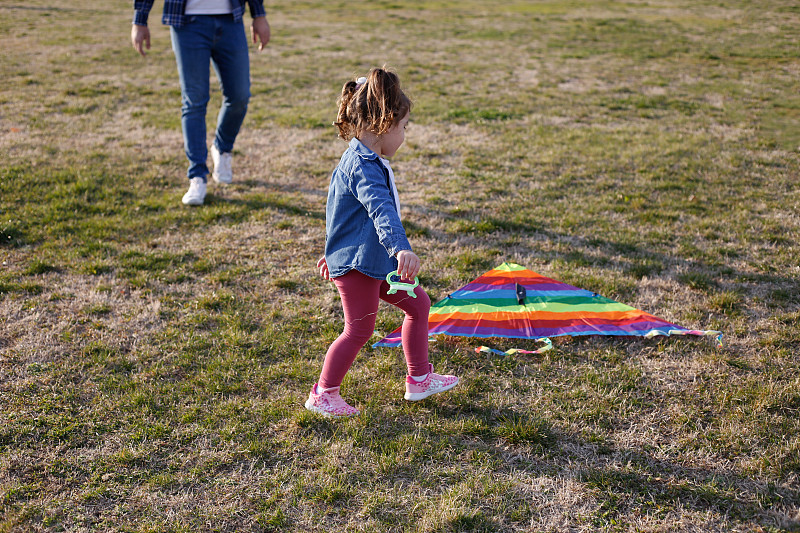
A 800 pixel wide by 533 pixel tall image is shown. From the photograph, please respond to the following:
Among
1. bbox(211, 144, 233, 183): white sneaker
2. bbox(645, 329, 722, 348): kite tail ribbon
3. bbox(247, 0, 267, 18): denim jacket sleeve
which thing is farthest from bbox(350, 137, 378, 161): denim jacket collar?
bbox(211, 144, 233, 183): white sneaker

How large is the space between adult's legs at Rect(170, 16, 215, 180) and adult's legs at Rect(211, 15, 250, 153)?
10 cm

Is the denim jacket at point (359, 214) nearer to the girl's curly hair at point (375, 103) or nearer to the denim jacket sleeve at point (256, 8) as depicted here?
the girl's curly hair at point (375, 103)

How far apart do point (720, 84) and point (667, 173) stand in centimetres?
476

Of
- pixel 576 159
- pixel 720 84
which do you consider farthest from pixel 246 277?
pixel 720 84

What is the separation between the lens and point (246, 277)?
4.46 meters

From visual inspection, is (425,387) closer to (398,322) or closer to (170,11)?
(398,322)

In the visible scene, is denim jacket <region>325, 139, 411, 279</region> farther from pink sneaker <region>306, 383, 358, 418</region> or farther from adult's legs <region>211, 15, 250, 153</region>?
adult's legs <region>211, 15, 250, 153</region>

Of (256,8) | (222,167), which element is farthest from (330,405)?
(256,8)

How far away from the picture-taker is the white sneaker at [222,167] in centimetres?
604

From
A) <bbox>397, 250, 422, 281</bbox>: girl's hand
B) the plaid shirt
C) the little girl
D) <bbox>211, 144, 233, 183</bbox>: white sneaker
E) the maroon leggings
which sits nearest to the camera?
<bbox>397, 250, 422, 281</bbox>: girl's hand

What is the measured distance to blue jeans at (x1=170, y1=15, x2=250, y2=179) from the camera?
5.14 m

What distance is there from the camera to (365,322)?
9.50ft

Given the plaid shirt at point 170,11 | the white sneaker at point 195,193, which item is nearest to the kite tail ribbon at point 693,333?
the white sneaker at point 195,193

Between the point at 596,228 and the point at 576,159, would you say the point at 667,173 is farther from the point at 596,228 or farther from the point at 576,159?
the point at 596,228
